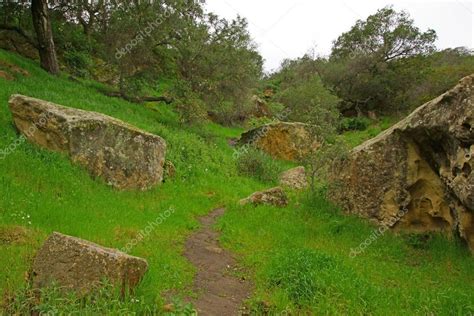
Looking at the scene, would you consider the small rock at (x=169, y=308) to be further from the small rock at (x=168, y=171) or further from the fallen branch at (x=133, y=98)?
the fallen branch at (x=133, y=98)

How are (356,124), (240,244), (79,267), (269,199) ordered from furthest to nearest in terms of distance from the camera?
(356,124) < (269,199) < (240,244) < (79,267)

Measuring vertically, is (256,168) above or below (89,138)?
above

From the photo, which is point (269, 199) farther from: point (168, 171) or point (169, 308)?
point (169, 308)

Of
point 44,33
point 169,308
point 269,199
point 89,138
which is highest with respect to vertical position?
point 44,33

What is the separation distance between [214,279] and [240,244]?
2476 millimetres

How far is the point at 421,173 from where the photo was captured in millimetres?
11711

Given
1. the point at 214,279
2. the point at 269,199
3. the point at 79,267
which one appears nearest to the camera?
the point at 79,267

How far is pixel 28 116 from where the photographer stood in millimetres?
12867

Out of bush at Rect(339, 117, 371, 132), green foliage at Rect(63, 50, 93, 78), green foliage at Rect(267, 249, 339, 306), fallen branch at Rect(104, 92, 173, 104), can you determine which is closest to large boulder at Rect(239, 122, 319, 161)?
fallen branch at Rect(104, 92, 173, 104)

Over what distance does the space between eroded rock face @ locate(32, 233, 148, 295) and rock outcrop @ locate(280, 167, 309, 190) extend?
13751mm

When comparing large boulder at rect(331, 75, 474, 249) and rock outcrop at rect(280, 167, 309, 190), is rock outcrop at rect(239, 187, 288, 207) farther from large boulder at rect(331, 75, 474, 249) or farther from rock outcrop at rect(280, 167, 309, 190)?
rock outcrop at rect(280, 167, 309, 190)

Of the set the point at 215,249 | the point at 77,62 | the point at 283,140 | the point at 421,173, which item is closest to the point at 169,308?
the point at 215,249

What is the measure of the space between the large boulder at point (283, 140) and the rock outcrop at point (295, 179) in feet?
20.3

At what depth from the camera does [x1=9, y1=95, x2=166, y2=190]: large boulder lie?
12565 millimetres
